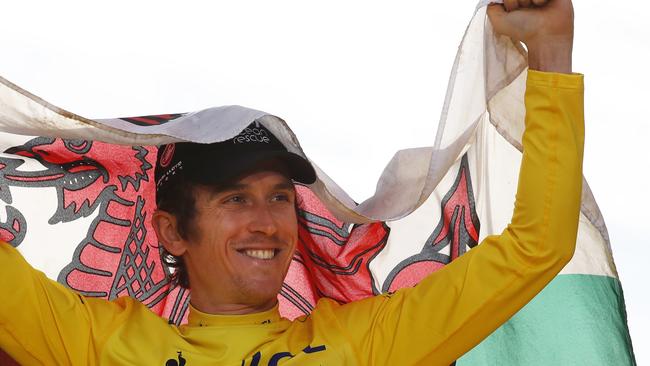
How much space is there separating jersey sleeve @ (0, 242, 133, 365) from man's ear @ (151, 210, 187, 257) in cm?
30

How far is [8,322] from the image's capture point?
2912 mm

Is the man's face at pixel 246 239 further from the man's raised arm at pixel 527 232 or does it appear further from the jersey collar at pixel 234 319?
the man's raised arm at pixel 527 232

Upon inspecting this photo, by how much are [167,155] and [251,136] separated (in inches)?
10.6

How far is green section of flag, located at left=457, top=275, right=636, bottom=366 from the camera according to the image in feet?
10.4

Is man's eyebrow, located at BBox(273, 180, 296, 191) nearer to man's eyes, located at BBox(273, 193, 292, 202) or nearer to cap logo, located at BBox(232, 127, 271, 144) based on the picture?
man's eyes, located at BBox(273, 193, 292, 202)

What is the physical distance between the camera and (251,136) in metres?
3.18

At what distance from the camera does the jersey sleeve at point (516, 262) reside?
273 centimetres

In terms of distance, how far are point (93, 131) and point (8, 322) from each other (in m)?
0.51

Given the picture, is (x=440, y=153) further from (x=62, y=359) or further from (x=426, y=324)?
(x=62, y=359)

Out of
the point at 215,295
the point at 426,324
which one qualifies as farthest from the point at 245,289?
the point at 426,324

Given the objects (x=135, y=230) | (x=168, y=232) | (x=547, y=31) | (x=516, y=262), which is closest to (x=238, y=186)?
(x=168, y=232)

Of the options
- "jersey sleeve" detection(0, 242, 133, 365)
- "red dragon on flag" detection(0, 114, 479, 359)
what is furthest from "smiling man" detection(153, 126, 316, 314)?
"jersey sleeve" detection(0, 242, 133, 365)

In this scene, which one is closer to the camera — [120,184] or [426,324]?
[426,324]

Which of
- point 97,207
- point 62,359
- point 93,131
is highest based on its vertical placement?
point 93,131
